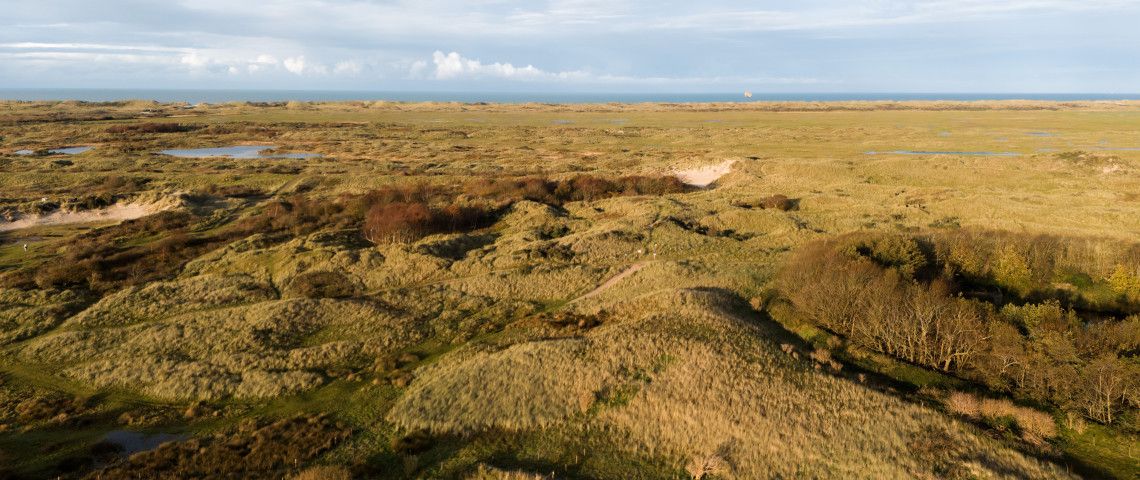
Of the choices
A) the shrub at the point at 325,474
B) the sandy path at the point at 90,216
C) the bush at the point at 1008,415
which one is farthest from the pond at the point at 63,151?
the bush at the point at 1008,415

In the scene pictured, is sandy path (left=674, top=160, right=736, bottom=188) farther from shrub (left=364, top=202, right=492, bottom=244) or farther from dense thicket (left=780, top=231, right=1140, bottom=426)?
dense thicket (left=780, top=231, right=1140, bottom=426)

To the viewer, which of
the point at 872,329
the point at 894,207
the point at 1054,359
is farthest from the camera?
the point at 894,207

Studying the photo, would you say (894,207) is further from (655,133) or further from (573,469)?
(655,133)

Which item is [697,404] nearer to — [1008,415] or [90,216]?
[1008,415]

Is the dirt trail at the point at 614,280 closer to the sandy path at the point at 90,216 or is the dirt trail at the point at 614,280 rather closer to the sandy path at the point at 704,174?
the sandy path at the point at 704,174

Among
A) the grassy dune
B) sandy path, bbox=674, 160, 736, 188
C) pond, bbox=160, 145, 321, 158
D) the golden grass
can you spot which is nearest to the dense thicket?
the grassy dune

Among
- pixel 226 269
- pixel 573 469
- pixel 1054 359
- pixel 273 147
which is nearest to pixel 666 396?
pixel 573 469

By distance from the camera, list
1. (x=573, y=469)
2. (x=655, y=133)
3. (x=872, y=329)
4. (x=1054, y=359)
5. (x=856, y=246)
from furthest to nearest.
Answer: (x=655, y=133)
(x=856, y=246)
(x=872, y=329)
(x=1054, y=359)
(x=573, y=469)
